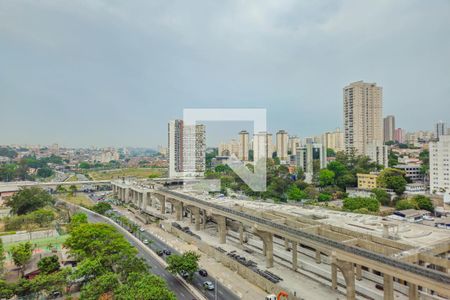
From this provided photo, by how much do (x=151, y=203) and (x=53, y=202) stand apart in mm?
11315

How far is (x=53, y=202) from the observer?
3384cm

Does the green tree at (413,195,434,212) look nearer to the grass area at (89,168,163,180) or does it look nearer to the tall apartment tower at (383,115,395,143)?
the grass area at (89,168,163,180)

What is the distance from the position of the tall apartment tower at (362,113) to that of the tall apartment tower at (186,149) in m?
30.1

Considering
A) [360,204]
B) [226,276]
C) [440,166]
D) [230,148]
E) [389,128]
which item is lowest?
[226,276]

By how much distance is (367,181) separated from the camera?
127 ft

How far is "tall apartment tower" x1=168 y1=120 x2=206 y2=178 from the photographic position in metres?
47.1

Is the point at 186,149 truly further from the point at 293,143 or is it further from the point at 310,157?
the point at 293,143

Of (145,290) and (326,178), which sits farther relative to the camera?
(326,178)

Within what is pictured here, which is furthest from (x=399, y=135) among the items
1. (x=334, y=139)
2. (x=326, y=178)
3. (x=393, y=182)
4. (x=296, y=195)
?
(x=296, y=195)

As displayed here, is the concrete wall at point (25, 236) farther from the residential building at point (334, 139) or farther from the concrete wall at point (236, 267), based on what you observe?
the residential building at point (334, 139)

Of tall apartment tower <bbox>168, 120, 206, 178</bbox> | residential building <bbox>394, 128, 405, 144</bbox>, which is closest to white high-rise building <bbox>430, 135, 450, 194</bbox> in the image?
tall apartment tower <bbox>168, 120, 206, 178</bbox>

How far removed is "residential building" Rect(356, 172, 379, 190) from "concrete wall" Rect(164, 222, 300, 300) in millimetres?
27079

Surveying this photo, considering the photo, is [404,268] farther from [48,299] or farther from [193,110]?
[193,110]

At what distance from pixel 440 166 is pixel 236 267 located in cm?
2923
